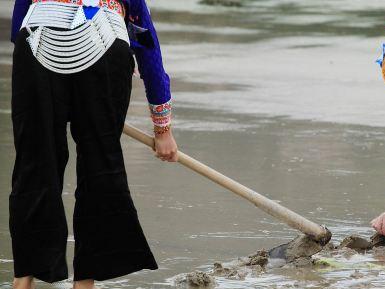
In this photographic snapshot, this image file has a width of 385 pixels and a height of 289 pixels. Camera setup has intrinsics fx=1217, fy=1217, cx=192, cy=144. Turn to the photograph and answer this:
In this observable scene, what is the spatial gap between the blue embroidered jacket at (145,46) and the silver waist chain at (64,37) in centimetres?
16

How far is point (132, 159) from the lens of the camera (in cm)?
735

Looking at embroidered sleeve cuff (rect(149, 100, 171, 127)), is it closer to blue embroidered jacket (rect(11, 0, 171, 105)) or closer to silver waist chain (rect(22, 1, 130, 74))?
blue embroidered jacket (rect(11, 0, 171, 105))

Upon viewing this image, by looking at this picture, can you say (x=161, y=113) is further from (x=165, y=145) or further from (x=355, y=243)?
(x=355, y=243)

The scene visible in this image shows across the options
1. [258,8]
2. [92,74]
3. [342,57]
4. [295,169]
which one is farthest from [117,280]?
[258,8]

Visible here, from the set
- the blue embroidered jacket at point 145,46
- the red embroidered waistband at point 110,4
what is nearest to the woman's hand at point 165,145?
the blue embroidered jacket at point 145,46

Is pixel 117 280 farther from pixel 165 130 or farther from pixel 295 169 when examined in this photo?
pixel 295 169

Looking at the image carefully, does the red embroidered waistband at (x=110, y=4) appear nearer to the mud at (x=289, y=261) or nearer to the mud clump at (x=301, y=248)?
the mud at (x=289, y=261)

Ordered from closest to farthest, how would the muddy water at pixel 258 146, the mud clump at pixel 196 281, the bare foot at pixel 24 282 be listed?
the bare foot at pixel 24 282, the mud clump at pixel 196 281, the muddy water at pixel 258 146

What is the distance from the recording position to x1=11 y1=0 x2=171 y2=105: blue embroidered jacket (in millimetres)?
4148

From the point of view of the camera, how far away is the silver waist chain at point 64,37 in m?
3.95

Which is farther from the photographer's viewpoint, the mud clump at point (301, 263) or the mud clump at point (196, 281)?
the mud clump at point (301, 263)

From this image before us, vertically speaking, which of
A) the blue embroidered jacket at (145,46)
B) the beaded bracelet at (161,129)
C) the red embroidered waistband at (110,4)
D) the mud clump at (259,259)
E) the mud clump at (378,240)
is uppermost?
the red embroidered waistband at (110,4)

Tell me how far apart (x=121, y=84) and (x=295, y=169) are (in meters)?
3.20

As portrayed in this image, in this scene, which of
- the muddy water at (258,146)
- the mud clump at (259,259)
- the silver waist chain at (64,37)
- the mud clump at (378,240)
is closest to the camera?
the silver waist chain at (64,37)
